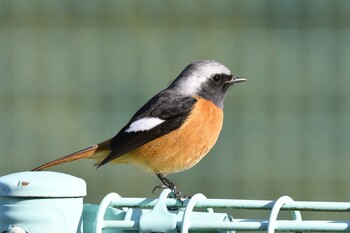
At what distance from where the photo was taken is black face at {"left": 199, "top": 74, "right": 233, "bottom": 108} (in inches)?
161

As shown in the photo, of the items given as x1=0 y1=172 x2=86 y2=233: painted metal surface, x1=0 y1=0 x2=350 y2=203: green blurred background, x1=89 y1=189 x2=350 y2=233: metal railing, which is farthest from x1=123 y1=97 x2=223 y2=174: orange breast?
x1=0 y1=0 x2=350 y2=203: green blurred background

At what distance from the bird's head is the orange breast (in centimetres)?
→ 22

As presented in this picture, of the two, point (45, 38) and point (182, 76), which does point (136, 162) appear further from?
point (45, 38)

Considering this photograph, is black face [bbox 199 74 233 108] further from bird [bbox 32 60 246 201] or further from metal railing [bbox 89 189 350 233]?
metal railing [bbox 89 189 350 233]

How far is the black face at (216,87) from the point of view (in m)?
4.08

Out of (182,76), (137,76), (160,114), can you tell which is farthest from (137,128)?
(137,76)

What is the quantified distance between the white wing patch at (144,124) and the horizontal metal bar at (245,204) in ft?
6.91

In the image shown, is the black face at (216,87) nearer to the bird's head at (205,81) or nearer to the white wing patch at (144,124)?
the bird's head at (205,81)

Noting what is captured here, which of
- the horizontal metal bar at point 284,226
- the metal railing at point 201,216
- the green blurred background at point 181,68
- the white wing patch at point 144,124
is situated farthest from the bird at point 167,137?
the green blurred background at point 181,68

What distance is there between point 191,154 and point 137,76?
548 centimetres

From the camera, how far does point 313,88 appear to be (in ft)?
29.8

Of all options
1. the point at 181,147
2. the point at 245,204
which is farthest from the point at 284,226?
the point at 181,147

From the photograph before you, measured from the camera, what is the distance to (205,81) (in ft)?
13.3

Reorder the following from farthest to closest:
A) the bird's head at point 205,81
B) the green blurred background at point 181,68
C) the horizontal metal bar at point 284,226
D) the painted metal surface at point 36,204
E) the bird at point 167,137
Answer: the green blurred background at point 181,68
the bird's head at point 205,81
the bird at point 167,137
the painted metal surface at point 36,204
the horizontal metal bar at point 284,226
